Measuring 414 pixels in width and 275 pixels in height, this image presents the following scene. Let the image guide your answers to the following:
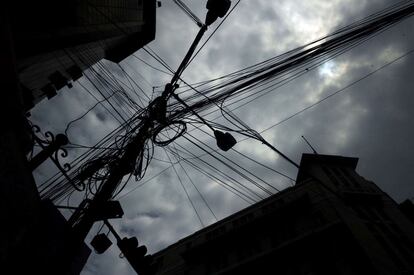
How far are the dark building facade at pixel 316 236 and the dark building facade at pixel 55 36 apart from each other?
39.3 feet

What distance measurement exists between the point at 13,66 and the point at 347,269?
1584cm

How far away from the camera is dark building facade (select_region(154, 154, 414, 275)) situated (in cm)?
1295

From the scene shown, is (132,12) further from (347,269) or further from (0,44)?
(347,269)

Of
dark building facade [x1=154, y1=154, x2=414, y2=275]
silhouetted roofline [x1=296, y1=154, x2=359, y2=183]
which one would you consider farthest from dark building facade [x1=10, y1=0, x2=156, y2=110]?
silhouetted roofline [x1=296, y1=154, x2=359, y2=183]

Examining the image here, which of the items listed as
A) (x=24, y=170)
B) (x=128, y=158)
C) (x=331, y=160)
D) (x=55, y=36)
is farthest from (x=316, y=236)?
(x=55, y=36)

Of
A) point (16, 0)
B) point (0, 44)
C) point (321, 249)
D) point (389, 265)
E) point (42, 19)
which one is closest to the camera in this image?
point (0, 44)

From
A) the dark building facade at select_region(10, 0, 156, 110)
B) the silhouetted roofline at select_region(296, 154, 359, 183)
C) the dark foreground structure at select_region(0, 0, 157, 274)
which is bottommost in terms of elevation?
the dark foreground structure at select_region(0, 0, 157, 274)

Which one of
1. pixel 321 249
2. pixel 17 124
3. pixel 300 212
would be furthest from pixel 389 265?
pixel 17 124

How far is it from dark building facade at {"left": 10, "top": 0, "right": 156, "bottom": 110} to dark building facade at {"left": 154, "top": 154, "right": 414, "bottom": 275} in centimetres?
1197

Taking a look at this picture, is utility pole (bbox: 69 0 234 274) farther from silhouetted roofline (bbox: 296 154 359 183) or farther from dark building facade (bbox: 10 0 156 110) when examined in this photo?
silhouetted roofline (bbox: 296 154 359 183)

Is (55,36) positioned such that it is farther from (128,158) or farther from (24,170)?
(24,170)

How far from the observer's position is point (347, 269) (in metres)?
12.6

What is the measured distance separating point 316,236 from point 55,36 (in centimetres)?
1717

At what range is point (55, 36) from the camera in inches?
383
